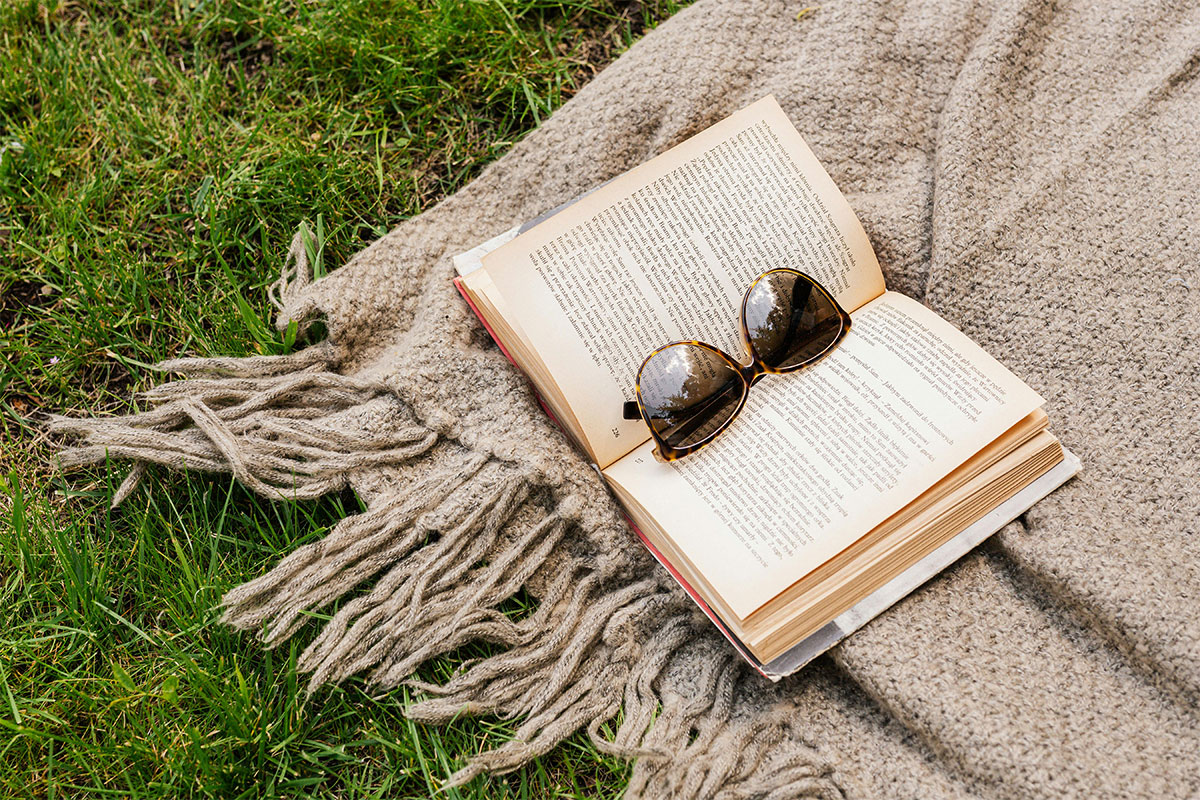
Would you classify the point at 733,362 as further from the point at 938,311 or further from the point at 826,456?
the point at 938,311

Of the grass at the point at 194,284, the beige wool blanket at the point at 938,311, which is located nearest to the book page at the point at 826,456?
the beige wool blanket at the point at 938,311

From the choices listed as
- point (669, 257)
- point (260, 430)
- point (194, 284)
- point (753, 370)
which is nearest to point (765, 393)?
point (753, 370)

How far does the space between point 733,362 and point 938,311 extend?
290mm

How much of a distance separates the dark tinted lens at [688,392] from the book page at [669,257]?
0.03m

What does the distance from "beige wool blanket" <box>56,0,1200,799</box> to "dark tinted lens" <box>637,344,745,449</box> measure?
129 millimetres

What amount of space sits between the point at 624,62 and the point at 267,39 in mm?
652

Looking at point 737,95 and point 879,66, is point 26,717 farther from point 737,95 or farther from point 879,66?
point 879,66

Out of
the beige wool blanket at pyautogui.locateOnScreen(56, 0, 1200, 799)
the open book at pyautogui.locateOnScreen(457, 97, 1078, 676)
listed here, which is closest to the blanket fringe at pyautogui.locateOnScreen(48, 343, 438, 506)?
the beige wool blanket at pyautogui.locateOnScreen(56, 0, 1200, 799)

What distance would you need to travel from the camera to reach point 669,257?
1.10m

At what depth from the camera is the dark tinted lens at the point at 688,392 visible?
1.04 metres

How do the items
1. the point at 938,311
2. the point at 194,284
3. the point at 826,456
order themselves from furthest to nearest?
1. the point at 194,284
2. the point at 938,311
3. the point at 826,456

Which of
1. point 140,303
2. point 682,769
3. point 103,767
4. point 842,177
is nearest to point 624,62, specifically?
point 842,177

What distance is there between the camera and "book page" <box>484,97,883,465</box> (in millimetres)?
1063

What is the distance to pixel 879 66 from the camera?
4.15 ft
